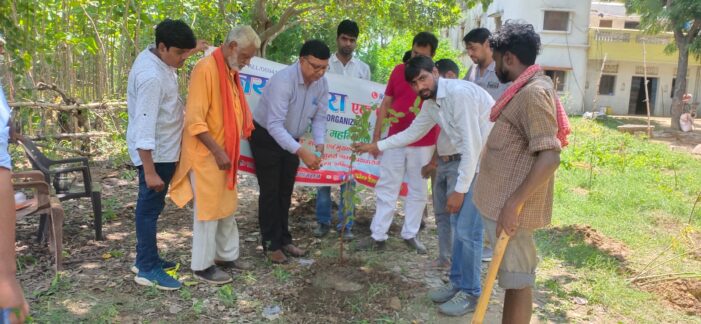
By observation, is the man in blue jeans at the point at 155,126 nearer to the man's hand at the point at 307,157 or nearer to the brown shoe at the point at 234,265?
the brown shoe at the point at 234,265

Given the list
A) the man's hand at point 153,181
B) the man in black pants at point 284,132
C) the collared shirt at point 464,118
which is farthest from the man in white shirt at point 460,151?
the man's hand at point 153,181

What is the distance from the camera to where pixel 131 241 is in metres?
4.63

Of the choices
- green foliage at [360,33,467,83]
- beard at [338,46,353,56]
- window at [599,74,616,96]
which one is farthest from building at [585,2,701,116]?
beard at [338,46,353,56]

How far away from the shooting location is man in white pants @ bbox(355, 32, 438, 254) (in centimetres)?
441

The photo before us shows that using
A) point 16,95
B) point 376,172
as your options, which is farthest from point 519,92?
point 16,95

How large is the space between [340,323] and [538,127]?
67.7 inches

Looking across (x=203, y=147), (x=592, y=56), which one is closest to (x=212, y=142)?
(x=203, y=147)

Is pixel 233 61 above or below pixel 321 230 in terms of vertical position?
above

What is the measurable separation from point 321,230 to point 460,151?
2034mm

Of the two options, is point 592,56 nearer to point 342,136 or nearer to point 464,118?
point 342,136

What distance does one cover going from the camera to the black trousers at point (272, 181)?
4148 mm

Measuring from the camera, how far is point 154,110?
3357 mm

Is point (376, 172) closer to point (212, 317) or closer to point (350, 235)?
point (350, 235)

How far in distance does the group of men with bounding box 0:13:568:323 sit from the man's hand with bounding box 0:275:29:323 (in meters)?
1.75
